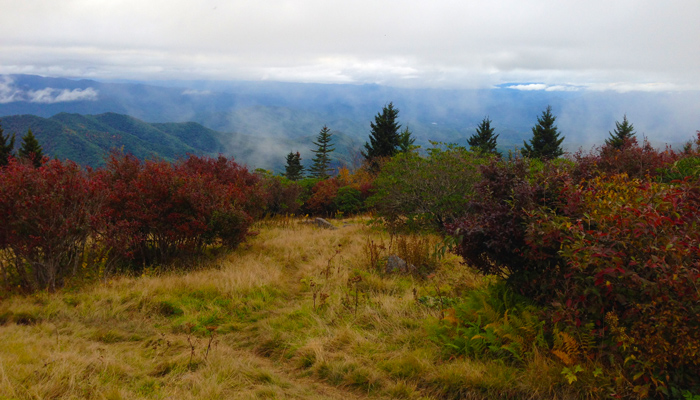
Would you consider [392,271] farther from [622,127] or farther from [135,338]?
[622,127]

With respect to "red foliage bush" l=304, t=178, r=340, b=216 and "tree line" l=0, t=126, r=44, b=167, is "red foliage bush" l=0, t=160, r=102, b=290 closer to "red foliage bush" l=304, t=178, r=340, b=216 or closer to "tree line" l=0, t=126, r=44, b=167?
"red foliage bush" l=304, t=178, r=340, b=216

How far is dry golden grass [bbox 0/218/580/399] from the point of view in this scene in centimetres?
341

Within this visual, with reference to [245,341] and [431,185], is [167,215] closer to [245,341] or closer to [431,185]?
[245,341]

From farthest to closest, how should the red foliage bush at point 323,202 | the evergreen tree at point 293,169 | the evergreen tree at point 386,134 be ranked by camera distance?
the evergreen tree at point 293,169 → the evergreen tree at point 386,134 → the red foliage bush at point 323,202

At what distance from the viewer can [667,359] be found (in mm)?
2738

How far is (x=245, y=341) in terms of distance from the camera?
4719 mm

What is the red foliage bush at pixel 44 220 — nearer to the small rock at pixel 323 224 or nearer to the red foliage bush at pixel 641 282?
the red foliage bush at pixel 641 282

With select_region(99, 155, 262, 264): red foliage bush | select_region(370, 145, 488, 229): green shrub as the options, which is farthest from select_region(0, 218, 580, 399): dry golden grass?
select_region(370, 145, 488, 229): green shrub

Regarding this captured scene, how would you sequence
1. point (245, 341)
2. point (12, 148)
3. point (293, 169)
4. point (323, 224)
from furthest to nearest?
point (293, 169) < point (12, 148) < point (323, 224) < point (245, 341)

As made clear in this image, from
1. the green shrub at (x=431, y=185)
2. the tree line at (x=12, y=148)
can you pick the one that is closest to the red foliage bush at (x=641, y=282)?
the green shrub at (x=431, y=185)

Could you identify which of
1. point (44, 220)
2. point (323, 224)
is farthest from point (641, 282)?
point (323, 224)

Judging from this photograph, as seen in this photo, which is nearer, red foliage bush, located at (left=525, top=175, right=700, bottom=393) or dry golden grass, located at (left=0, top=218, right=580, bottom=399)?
red foliage bush, located at (left=525, top=175, right=700, bottom=393)

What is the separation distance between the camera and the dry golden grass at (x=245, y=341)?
11.2 ft

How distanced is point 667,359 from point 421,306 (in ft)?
8.91
